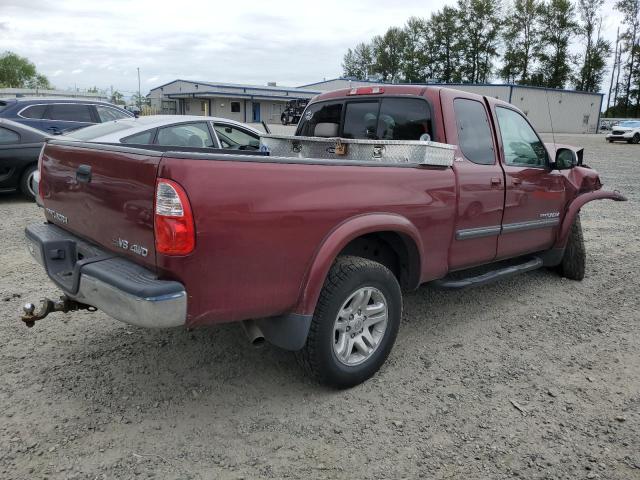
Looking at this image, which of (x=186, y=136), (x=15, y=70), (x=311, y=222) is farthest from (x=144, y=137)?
(x=15, y=70)

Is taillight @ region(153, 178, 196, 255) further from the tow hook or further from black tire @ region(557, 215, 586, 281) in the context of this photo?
black tire @ region(557, 215, 586, 281)

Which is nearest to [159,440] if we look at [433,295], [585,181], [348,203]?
[348,203]

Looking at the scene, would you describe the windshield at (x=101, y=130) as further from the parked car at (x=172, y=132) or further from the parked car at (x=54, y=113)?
the parked car at (x=54, y=113)

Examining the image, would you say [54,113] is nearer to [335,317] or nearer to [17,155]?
[17,155]

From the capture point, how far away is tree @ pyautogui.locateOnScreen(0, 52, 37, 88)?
10262cm

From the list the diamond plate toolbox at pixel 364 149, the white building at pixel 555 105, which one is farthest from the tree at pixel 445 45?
the diamond plate toolbox at pixel 364 149

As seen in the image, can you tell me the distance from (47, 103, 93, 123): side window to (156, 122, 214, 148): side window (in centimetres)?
469

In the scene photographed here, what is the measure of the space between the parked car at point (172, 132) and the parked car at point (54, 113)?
3620mm

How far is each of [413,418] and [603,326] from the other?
2363 mm

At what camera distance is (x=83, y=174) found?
297 centimetres

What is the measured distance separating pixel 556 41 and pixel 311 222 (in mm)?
83563

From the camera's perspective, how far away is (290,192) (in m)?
2.72

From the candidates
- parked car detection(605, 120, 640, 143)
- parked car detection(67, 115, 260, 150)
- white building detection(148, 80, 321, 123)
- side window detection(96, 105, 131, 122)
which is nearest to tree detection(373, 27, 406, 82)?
white building detection(148, 80, 321, 123)

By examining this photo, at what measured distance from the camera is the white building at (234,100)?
189ft
